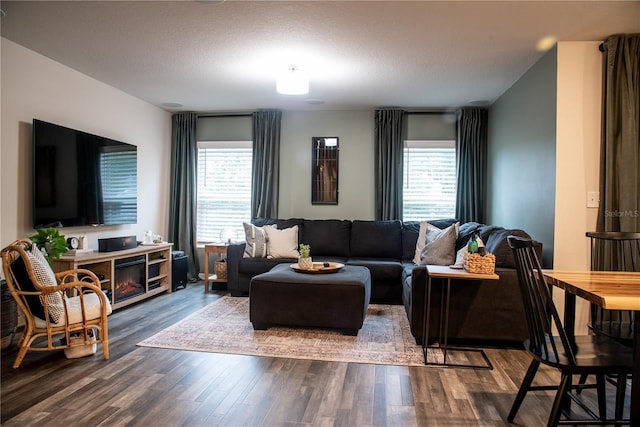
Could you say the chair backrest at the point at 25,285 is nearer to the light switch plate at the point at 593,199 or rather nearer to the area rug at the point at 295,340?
the area rug at the point at 295,340

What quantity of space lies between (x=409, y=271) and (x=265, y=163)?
2.76m

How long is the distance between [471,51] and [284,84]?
1712 mm

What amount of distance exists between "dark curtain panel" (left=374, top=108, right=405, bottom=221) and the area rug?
1.92 m

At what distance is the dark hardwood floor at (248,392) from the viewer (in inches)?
83.8

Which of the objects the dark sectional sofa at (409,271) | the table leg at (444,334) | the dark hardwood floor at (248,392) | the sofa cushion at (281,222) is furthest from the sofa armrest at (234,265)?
the table leg at (444,334)

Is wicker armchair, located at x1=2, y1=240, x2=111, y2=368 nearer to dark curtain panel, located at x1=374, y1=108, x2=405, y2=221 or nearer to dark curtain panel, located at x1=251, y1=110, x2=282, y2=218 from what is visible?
dark curtain panel, located at x1=251, y1=110, x2=282, y2=218

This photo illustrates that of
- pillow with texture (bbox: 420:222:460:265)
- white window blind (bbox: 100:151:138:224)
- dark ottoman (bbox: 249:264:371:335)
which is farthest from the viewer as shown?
white window blind (bbox: 100:151:138:224)

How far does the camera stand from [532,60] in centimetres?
373

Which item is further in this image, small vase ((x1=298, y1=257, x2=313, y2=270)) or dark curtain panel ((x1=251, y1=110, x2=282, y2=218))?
dark curtain panel ((x1=251, y1=110, x2=282, y2=218))

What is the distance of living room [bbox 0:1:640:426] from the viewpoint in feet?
10.9

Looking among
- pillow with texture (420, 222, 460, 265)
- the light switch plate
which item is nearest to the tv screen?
pillow with texture (420, 222, 460, 265)

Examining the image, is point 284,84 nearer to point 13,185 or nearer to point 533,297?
point 13,185

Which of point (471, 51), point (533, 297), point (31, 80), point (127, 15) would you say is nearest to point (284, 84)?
point (127, 15)

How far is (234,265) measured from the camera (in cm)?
495
